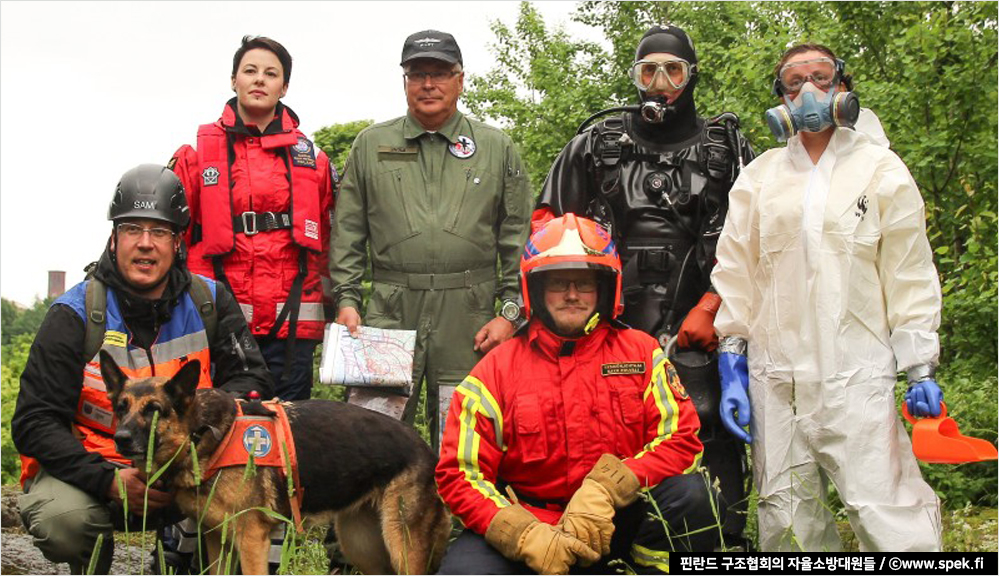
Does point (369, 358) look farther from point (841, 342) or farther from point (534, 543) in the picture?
point (841, 342)

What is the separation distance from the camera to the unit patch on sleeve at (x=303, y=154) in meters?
6.01

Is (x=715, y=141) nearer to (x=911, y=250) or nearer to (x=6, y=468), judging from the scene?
(x=911, y=250)

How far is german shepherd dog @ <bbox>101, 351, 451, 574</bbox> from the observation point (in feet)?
14.9

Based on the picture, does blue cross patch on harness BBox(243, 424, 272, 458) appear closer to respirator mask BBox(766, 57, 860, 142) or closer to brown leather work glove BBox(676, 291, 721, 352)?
brown leather work glove BBox(676, 291, 721, 352)

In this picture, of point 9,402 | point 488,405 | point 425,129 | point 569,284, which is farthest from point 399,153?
point 9,402

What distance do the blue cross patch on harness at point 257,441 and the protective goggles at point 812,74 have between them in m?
2.73

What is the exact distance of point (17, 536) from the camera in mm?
7379

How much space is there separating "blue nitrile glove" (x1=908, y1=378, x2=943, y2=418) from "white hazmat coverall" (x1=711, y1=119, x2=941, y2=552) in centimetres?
10

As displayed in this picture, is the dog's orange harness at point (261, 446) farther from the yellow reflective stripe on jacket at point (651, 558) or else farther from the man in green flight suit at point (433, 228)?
the yellow reflective stripe on jacket at point (651, 558)

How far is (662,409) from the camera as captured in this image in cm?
455

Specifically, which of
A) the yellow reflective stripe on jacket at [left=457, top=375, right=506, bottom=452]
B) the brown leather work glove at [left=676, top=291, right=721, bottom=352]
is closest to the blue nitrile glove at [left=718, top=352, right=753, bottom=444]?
the brown leather work glove at [left=676, top=291, right=721, bottom=352]

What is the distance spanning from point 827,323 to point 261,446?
2422 mm

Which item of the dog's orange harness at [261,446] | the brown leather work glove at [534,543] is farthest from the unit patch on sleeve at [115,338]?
the brown leather work glove at [534,543]

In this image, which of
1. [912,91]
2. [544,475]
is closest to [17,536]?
[544,475]
